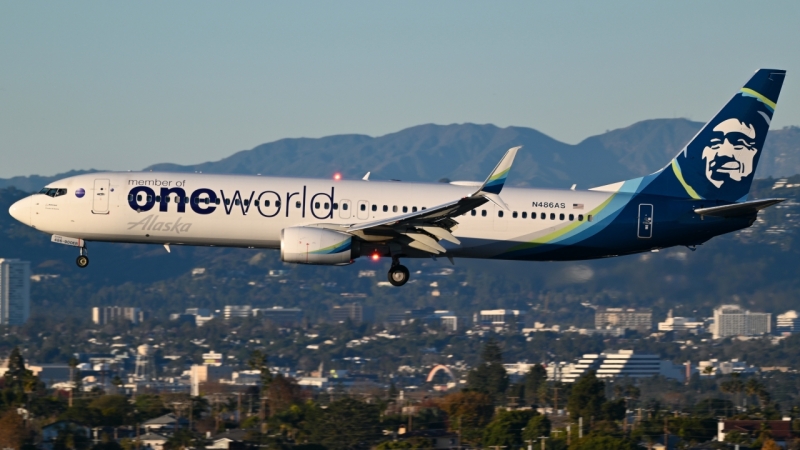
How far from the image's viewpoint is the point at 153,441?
72.3 meters

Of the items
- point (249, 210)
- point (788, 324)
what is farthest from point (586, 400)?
point (788, 324)

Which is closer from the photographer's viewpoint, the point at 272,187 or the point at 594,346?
the point at 272,187

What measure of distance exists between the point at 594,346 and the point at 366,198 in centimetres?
14567

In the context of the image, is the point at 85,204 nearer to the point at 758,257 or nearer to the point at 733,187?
the point at 733,187

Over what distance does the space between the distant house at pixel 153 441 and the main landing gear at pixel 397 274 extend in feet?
108

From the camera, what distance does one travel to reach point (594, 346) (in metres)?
182

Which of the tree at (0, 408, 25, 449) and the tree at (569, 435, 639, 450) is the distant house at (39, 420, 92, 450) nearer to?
the tree at (0, 408, 25, 449)

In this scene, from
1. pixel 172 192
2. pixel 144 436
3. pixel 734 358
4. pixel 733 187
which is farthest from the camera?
pixel 734 358

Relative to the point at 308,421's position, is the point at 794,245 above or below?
above

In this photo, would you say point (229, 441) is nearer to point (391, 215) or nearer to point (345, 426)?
point (345, 426)

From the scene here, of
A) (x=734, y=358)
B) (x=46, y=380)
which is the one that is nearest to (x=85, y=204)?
(x=46, y=380)

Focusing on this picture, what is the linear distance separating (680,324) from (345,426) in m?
→ 115

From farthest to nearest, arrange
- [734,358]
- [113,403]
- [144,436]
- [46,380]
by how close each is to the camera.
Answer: [734,358] → [46,380] → [113,403] → [144,436]

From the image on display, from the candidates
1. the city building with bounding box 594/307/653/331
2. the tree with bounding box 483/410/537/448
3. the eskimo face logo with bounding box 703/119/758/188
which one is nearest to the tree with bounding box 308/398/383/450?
the tree with bounding box 483/410/537/448
